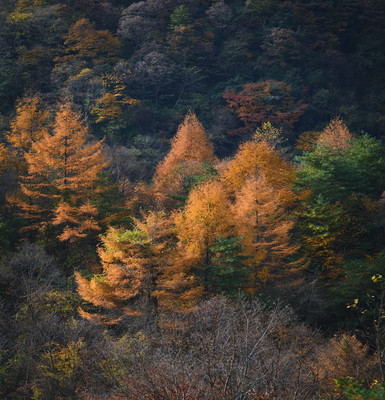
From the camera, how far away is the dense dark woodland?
43.7ft

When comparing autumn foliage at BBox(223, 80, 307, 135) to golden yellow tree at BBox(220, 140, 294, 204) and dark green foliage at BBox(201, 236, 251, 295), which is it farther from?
dark green foliage at BBox(201, 236, 251, 295)

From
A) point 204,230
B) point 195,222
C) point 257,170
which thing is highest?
point 257,170

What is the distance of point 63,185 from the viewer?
2373 cm

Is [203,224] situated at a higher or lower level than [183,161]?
higher

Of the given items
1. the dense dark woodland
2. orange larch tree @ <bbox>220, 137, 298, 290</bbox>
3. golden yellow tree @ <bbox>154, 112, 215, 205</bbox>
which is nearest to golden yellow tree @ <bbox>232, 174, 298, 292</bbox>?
orange larch tree @ <bbox>220, 137, 298, 290</bbox>

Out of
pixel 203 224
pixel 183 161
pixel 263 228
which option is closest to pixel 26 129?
pixel 183 161

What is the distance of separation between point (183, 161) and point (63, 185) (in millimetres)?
11391

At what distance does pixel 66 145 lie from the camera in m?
24.4

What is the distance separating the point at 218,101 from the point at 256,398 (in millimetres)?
44904

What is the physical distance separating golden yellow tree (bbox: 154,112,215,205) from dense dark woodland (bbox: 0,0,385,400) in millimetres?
205

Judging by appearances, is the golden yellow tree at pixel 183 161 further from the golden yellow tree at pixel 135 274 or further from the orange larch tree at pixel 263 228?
the golden yellow tree at pixel 135 274

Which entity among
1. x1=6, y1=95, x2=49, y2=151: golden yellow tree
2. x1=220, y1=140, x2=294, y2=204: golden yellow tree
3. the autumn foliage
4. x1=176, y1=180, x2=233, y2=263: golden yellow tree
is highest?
the autumn foliage

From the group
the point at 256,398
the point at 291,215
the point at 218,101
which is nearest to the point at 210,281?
the point at 291,215

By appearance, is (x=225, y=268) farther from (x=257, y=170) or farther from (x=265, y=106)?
(x=265, y=106)
